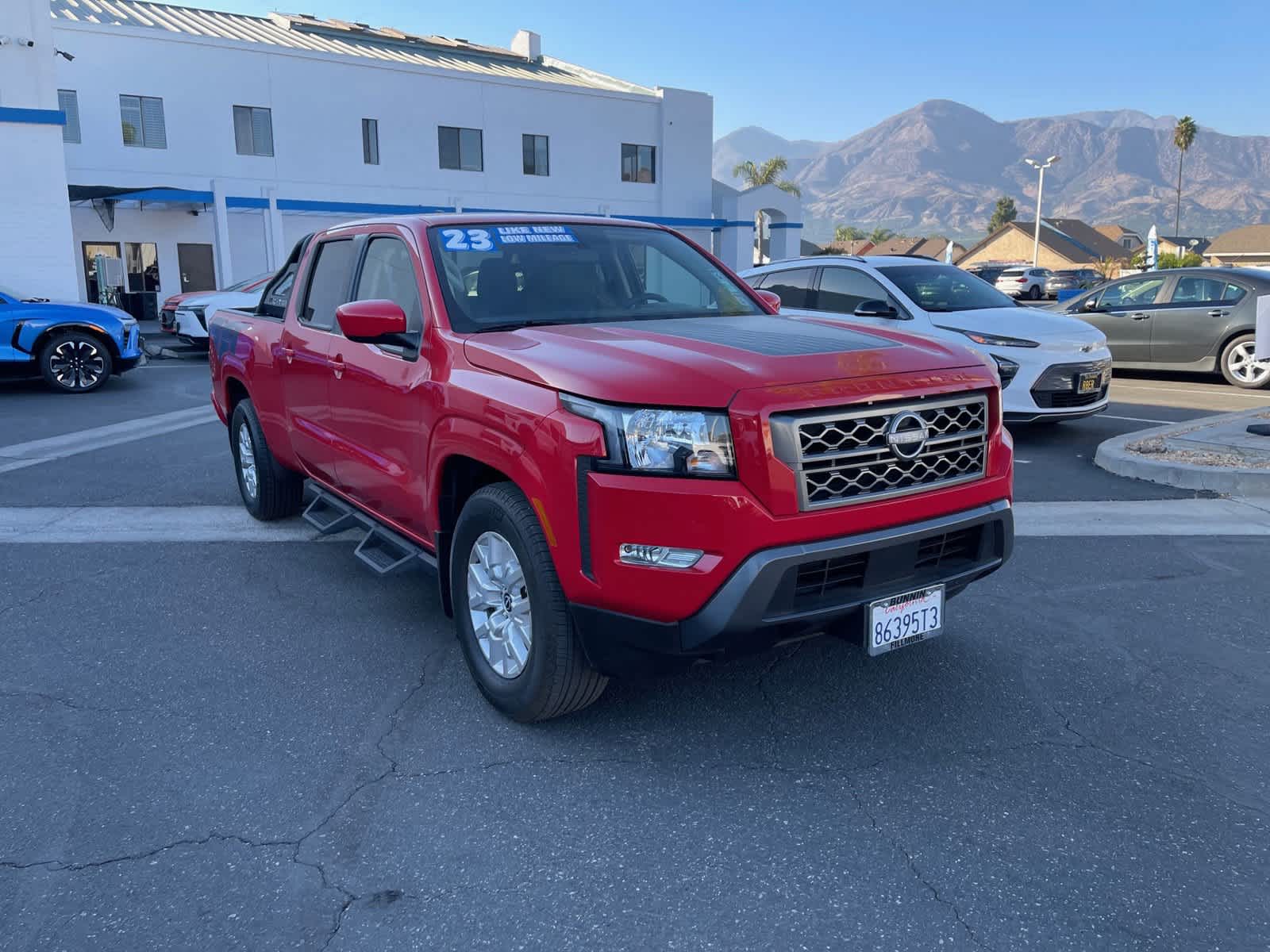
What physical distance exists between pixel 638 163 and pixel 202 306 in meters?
23.3

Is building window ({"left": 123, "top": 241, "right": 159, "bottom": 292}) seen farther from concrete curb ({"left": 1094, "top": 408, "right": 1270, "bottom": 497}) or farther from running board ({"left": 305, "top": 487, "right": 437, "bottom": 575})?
concrete curb ({"left": 1094, "top": 408, "right": 1270, "bottom": 497})

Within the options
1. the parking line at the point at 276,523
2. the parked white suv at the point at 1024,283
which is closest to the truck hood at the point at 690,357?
the parking line at the point at 276,523

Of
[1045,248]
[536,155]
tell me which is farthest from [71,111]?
[1045,248]

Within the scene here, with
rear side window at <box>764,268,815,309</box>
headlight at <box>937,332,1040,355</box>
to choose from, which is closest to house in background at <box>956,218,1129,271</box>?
rear side window at <box>764,268,815,309</box>

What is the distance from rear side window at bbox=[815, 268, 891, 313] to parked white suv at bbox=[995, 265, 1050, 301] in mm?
35882

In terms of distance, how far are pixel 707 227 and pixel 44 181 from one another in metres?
24.6

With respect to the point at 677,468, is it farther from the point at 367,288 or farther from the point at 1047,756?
the point at 367,288

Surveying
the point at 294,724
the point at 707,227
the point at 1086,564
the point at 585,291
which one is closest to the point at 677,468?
the point at 585,291

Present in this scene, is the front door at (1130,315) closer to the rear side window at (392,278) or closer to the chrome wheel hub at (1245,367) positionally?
the chrome wheel hub at (1245,367)

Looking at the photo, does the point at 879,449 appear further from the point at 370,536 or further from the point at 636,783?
the point at 370,536

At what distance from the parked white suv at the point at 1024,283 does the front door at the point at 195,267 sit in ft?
103

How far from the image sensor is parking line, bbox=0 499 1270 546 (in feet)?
20.2

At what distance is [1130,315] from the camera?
1328 cm

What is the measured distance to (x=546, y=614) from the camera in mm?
3246
